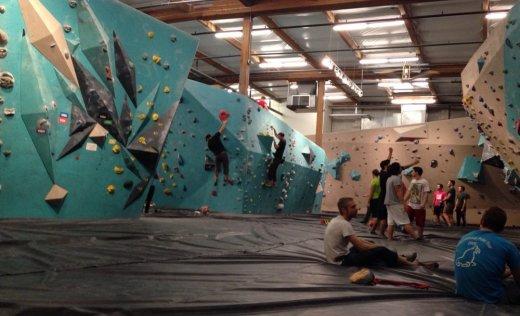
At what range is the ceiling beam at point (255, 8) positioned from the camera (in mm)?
11844

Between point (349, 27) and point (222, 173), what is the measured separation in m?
6.04

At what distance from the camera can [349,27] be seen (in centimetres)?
1370

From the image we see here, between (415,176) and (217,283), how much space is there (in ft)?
17.9

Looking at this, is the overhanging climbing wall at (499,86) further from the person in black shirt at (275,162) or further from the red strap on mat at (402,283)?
the red strap on mat at (402,283)

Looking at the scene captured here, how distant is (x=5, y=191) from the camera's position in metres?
5.92

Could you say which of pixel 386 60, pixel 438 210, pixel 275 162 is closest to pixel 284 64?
pixel 386 60

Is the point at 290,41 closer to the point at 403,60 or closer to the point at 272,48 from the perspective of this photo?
the point at 272,48

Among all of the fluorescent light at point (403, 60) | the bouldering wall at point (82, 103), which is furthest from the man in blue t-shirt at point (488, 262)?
the fluorescent light at point (403, 60)

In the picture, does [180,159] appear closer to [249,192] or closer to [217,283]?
[249,192]

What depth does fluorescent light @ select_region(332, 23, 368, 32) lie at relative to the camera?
13.5 metres

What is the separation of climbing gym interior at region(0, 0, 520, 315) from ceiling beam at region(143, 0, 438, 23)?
4 centimetres

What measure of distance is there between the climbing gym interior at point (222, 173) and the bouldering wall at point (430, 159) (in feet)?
0.32

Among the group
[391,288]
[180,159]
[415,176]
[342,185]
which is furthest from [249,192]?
[342,185]

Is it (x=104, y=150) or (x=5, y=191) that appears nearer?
(x=5, y=191)
